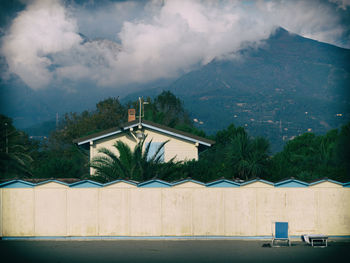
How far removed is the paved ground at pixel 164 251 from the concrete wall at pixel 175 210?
50cm

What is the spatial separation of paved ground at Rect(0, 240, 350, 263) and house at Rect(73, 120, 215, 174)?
926 cm

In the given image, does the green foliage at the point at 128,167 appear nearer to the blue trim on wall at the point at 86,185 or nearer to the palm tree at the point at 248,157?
the blue trim on wall at the point at 86,185

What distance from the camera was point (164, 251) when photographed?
15172 mm

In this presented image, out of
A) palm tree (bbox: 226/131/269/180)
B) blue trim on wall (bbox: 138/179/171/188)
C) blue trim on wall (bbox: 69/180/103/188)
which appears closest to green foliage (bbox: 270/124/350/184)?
palm tree (bbox: 226/131/269/180)

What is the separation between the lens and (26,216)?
17016 mm

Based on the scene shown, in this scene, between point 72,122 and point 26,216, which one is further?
point 72,122

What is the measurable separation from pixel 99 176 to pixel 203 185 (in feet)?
18.8

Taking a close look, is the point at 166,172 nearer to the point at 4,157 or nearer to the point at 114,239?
the point at 114,239

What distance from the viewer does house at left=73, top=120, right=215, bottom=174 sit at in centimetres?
2533

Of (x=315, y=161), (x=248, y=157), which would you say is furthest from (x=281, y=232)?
(x=315, y=161)

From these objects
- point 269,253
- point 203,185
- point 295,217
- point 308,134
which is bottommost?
point 269,253

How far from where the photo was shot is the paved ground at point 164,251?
14.2 m

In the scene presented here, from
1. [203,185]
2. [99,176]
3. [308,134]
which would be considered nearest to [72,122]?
[308,134]

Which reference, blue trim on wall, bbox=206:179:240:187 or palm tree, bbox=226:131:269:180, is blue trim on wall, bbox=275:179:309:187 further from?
palm tree, bbox=226:131:269:180
